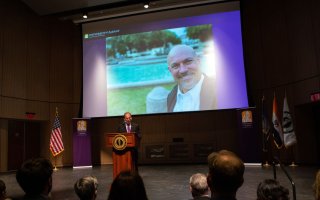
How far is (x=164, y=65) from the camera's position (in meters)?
9.07

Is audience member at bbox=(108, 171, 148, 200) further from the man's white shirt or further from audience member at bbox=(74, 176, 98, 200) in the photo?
the man's white shirt

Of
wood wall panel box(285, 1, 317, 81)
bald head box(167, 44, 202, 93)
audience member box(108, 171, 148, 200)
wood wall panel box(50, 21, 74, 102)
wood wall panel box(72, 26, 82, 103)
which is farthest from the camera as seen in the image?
wood wall panel box(72, 26, 82, 103)

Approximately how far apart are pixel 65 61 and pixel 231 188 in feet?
32.4

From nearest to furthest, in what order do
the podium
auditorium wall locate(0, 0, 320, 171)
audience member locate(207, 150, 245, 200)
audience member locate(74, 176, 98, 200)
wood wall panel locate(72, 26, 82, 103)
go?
audience member locate(207, 150, 245, 200) → audience member locate(74, 176, 98, 200) → the podium → auditorium wall locate(0, 0, 320, 171) → wood wall panel locate(72, 26, 82, 103)

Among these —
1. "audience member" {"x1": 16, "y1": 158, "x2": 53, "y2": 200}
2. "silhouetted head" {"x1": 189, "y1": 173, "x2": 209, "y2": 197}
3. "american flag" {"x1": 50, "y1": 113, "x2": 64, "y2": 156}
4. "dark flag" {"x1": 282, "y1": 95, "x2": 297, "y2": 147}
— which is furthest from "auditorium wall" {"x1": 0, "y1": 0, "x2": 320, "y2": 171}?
"audience member" {"x1": 16, "y1": 158, "x2": 53, "y2": 200}

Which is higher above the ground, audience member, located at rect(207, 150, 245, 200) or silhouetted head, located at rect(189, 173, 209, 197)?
audience member, located at rect(207, 150, 245, 200)

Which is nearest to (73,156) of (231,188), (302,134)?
(302,134)

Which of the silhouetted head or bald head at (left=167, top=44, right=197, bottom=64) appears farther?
bald head at (left=167, top=44, right=197, bottom=64)

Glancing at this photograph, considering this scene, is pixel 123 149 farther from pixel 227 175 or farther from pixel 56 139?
pixel 56 139

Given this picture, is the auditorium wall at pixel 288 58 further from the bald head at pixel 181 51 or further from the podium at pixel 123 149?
the podium at pixel 123 149

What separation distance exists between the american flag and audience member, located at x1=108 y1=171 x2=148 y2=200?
8.51 metres

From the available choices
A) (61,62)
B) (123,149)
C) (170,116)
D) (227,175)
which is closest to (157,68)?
(170,116)

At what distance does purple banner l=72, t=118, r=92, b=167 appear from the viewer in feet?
31.3

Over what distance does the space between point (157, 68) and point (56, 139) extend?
3584 millimetres
